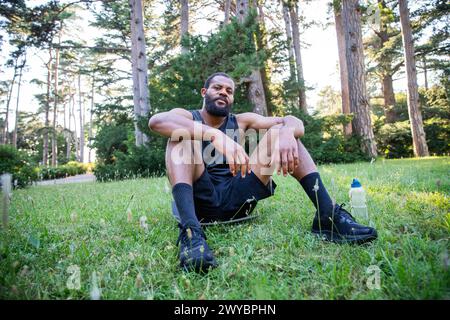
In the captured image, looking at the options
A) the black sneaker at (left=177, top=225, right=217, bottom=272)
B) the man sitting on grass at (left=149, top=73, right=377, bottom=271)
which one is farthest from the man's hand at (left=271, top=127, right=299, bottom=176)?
the black sneaker at (left=177, top=225, right=217, bottom=272)

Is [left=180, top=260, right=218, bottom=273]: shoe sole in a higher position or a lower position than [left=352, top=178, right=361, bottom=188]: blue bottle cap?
lower

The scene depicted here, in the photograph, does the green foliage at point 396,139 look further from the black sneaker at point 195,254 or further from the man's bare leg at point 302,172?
the black sneaker at point 195,254

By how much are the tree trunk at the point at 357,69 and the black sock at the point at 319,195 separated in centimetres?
1015

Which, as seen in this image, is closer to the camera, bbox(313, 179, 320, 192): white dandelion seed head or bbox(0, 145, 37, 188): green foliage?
bbox(313, 179, 320, 192): white dandelion seed head

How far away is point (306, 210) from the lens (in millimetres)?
2783

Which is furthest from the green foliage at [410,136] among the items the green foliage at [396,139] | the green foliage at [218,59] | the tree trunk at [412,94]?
the green foliage at [218,59]

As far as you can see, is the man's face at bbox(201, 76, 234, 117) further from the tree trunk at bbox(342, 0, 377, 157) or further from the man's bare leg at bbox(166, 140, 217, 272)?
the tree trunk at bbox(342, 0, 377, 157)

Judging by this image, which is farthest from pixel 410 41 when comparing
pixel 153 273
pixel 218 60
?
pixel 153 273

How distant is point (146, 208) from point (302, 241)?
216 cm

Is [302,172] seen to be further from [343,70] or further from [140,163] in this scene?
[343,70]

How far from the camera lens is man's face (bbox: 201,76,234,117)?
2.69 m

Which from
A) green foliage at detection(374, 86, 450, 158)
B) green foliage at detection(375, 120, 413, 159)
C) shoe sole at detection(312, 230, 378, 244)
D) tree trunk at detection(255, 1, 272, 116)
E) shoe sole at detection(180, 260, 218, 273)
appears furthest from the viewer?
green foliage at detection(374, 86, 450, 158)

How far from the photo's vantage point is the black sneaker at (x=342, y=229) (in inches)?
68.7
